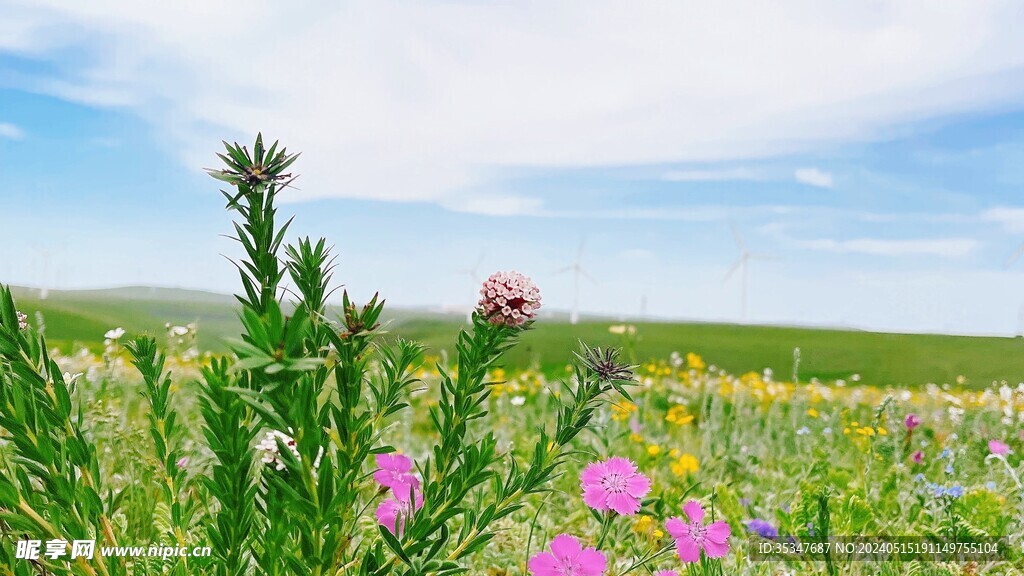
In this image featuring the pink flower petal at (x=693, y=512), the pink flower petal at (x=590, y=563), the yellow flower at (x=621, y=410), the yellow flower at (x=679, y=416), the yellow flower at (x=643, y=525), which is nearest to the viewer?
the pink flower petal at (x=590, y=563)

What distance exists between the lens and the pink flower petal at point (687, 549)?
185 cm

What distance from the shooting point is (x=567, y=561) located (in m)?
1.71

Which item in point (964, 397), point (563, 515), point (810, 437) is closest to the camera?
point (563, 515)

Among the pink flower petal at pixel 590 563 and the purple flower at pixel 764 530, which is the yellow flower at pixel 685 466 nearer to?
the purple flower at pixel 764 530

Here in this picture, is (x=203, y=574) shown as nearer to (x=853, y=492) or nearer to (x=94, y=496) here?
(x=94, y=496)

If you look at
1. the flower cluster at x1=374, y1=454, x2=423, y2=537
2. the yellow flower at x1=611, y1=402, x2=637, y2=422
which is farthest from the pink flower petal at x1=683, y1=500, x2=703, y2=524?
the flower cluster at x1=374, y1=454, x2=423, y2=537

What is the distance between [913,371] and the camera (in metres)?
10.4

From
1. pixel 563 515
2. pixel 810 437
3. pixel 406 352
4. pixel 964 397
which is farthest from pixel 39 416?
pixel 964 397

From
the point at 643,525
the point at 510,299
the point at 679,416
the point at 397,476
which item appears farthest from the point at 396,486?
the point at 679,416

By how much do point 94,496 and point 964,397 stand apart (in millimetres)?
7779

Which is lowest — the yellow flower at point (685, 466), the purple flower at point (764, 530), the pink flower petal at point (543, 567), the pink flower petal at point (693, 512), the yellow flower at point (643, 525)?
the yellow flower at point (643, 525)

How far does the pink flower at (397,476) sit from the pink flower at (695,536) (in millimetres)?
653

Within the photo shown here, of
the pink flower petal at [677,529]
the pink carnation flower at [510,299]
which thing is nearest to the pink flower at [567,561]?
the pink flower petal at [677,529]

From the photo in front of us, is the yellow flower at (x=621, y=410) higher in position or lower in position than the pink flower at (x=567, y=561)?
higher
